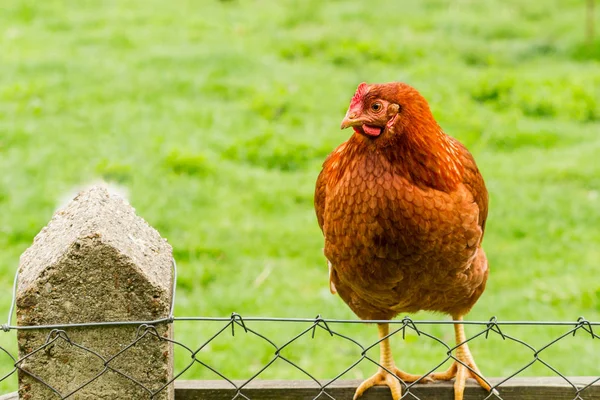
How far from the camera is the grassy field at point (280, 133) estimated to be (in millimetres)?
5238

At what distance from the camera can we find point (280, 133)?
7.41 metres

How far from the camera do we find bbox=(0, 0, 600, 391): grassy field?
17.2ft

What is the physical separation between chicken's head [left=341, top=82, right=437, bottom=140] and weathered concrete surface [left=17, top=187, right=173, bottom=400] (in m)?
0.94

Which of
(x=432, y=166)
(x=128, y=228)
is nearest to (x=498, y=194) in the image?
(x=432, y=166)

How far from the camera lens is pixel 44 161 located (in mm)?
6816

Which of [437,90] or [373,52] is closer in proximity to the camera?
[437,90]

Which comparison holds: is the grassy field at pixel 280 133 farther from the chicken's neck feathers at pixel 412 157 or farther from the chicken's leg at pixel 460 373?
the chicken's neck feathers at pixel 412 157

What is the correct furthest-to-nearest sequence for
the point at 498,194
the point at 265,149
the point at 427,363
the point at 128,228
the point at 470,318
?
the point at 265,149 → the point at 498,194 → the point at 470,318 → the point at 427,363 → the point at 128,228

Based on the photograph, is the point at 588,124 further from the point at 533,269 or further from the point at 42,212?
the point at 42,212

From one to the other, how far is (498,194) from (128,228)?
472 cm

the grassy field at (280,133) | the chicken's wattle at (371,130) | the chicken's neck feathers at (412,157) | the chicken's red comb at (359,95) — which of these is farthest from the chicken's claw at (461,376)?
the grassy field at (280,133)

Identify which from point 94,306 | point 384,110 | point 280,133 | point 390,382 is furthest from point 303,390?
point 280,133

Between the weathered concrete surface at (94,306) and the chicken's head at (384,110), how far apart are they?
937 millimetres

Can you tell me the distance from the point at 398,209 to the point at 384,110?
1.11 ft
